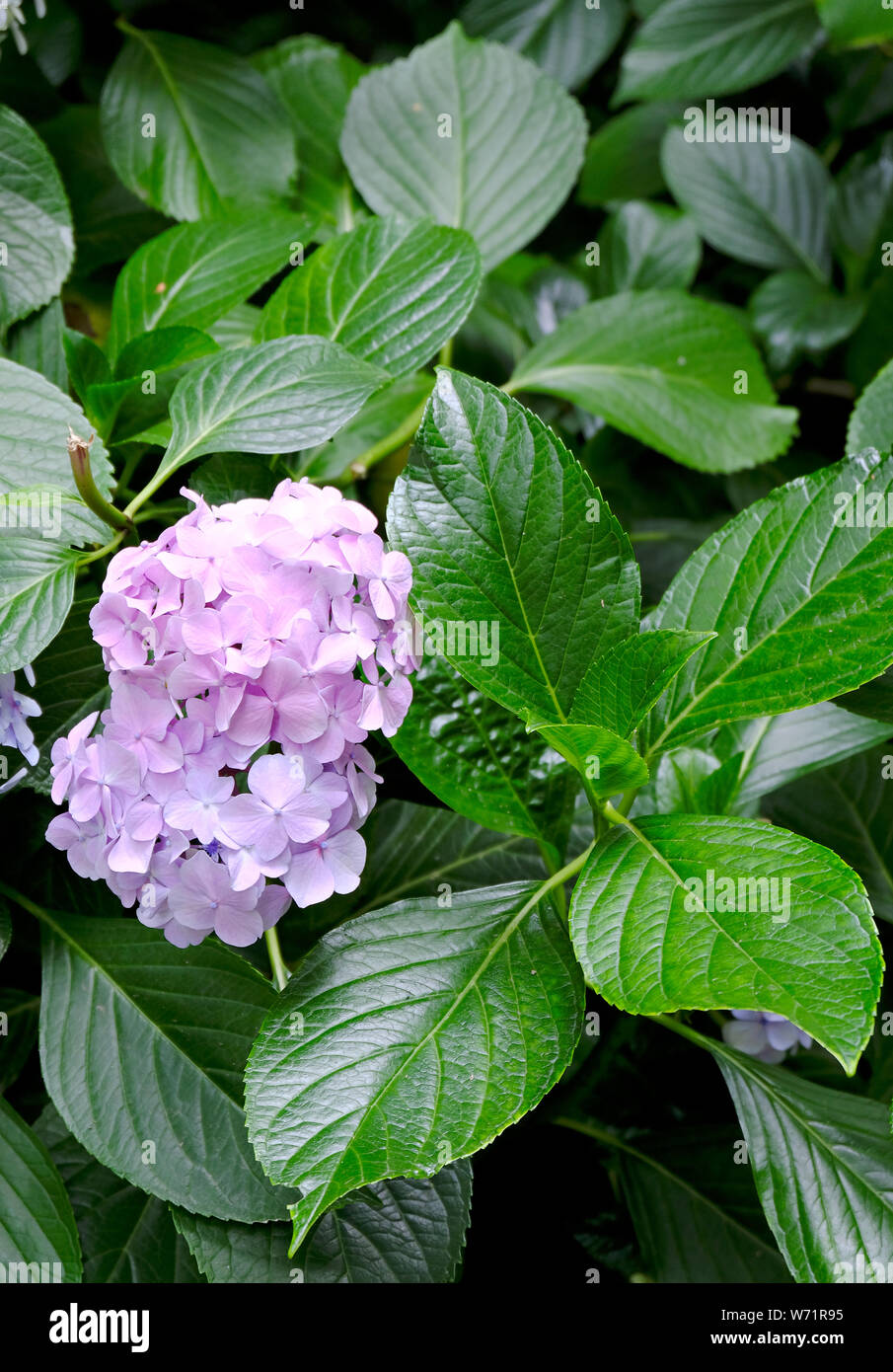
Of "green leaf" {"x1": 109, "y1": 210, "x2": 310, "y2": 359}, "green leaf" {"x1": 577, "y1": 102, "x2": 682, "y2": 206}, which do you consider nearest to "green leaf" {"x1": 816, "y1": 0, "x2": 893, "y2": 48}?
"green leaf" {"x1": 577, "y1": 102, "x2": 682, "y2": 206}

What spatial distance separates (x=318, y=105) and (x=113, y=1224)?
981mm

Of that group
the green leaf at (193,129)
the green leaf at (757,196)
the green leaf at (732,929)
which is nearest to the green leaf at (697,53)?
the green leaf at (757,196)

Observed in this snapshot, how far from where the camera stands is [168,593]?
1.70 feet

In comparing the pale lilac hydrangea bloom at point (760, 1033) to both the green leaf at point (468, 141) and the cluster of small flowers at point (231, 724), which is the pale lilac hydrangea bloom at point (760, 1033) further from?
the green leaf at point (468, 141)

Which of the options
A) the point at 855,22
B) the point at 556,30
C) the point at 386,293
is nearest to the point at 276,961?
the point at 386,293

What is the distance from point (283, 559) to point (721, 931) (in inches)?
10.5

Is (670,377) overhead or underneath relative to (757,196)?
underneath

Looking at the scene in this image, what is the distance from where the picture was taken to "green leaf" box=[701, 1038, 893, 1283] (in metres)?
0.58

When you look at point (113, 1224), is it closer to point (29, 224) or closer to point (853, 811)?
point (853, 811)

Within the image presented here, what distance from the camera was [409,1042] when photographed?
1.76 feet

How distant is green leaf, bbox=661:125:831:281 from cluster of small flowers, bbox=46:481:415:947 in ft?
2.72

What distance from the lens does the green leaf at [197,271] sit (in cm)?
79
